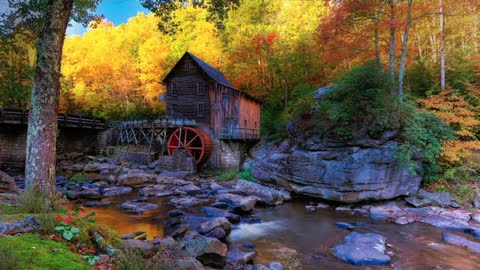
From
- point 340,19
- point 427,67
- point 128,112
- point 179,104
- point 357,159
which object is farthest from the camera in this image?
point 128,112

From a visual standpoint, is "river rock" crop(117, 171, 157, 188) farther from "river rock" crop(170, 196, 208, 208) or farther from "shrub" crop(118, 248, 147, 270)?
"shrub" crop(118, 248, 147, 270)

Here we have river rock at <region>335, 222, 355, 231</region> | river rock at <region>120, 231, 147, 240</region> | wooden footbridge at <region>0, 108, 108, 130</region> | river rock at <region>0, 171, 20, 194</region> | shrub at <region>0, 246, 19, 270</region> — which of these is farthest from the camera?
wooden footbridge at <region>0, 108, 108, 130</region>

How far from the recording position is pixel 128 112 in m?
27.8

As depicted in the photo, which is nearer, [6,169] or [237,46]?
[6,169]

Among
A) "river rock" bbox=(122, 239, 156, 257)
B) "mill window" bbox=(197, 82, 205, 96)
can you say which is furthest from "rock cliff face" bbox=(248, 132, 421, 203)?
"mill window" bbox=(197, 82, 205, 96)

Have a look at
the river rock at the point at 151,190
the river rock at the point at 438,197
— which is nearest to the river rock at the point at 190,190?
the river rock at the point at 151,190

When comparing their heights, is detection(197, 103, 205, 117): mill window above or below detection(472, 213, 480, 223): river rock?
above

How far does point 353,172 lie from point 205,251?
6.96 m

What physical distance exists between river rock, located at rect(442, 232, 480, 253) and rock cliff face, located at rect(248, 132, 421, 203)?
301 cm

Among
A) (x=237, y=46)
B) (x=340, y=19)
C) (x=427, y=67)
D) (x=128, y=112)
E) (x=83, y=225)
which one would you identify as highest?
(x=237, y=46)

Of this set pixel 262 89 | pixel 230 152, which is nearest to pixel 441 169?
pixel 230 152

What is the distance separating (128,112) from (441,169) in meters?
26.2

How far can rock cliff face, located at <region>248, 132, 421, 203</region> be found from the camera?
10039mm

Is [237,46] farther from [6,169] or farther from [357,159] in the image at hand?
[6,169]
